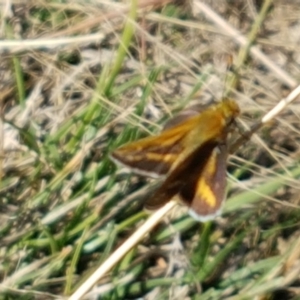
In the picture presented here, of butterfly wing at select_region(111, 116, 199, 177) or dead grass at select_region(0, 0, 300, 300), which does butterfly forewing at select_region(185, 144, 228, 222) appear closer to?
butterfly wing at select_region(111, 116, 199, 177)

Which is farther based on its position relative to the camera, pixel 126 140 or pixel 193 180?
pixel 126 140

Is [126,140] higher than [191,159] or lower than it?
lower

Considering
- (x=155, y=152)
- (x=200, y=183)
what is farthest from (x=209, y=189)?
(x=155, y=152)

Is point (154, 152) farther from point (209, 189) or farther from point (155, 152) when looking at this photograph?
point (209, 189)

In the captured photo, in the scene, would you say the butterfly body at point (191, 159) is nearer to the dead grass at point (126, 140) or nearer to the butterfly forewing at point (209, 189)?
the butterfly forewing at point (209, 189)

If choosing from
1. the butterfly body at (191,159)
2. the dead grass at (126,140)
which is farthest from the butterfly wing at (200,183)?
the dead grass at (126,140)

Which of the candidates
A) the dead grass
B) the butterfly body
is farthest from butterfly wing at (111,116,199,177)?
the dead grass
